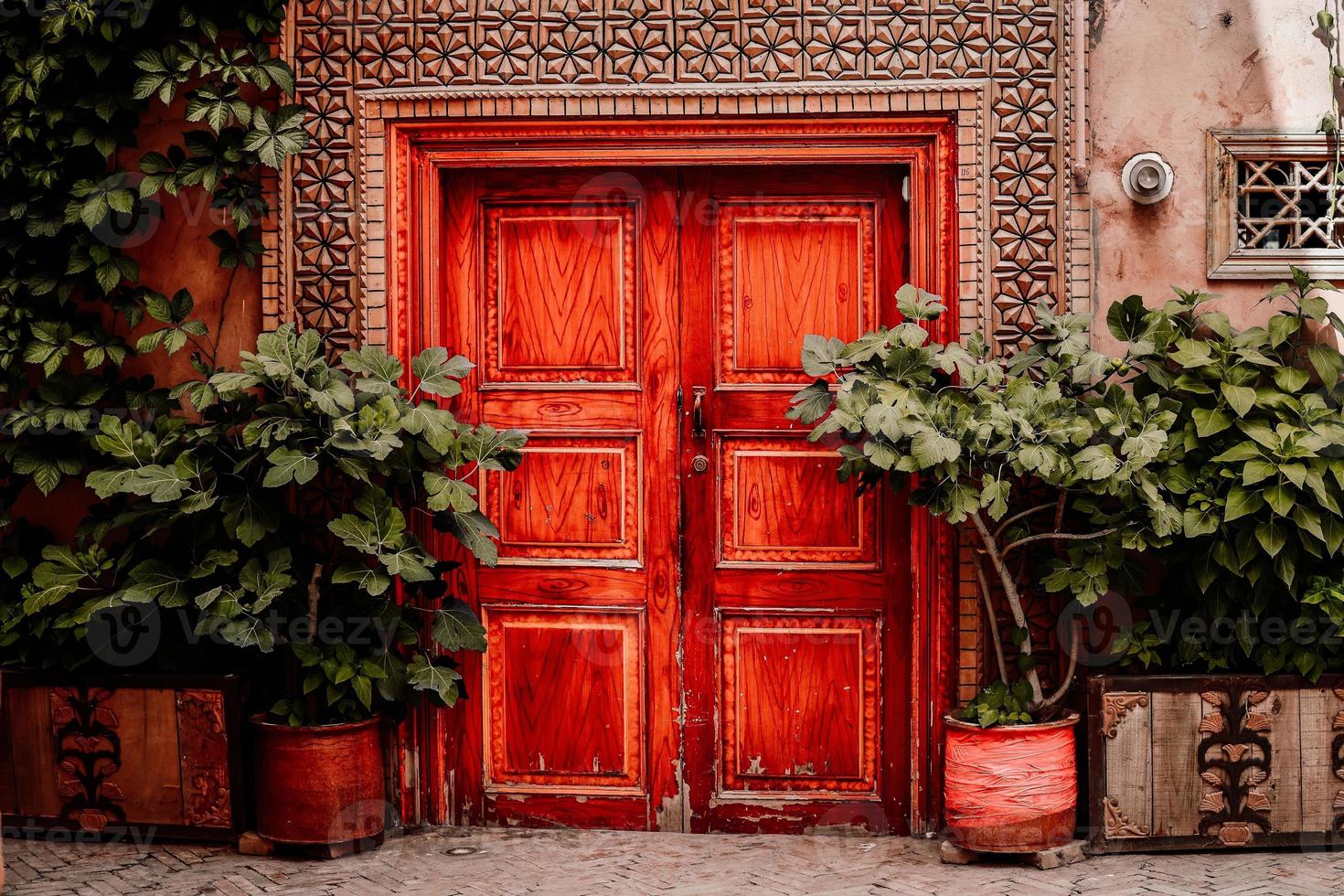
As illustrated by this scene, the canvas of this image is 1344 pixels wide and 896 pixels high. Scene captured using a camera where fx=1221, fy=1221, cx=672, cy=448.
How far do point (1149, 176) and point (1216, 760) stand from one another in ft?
6.67

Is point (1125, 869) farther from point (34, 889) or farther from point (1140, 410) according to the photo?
point (34, 889)

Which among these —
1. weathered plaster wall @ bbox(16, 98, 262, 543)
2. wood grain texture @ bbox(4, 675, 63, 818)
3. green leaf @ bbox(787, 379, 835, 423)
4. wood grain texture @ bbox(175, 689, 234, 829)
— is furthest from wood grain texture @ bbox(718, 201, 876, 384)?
wood grain texture @ bbox(4, 675, 63, 818)

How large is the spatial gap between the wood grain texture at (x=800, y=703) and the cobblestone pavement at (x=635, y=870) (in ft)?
0.80

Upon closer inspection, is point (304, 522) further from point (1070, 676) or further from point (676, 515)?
point (1070, 676)

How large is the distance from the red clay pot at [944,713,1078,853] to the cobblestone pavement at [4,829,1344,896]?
0.12m

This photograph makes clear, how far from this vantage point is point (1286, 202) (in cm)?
440

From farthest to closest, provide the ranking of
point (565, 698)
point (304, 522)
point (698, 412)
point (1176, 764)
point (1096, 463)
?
1. point (565, 698)
2. point (698, 412)
3. point (304, 522)
4. point (1176, 764)
5. point (1096, 463)

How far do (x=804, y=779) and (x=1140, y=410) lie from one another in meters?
1.84

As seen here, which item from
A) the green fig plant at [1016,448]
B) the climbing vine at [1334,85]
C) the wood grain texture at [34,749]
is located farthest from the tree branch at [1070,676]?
the wood grain texture at [34,749]

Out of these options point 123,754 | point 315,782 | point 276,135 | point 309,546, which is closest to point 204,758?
point 123,754

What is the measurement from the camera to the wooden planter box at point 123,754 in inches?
169

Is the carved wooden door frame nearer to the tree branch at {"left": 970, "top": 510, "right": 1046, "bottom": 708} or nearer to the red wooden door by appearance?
the red wooden door

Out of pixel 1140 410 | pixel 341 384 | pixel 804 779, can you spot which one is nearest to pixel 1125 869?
pixel 804 779

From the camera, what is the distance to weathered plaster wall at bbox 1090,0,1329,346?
434cm
